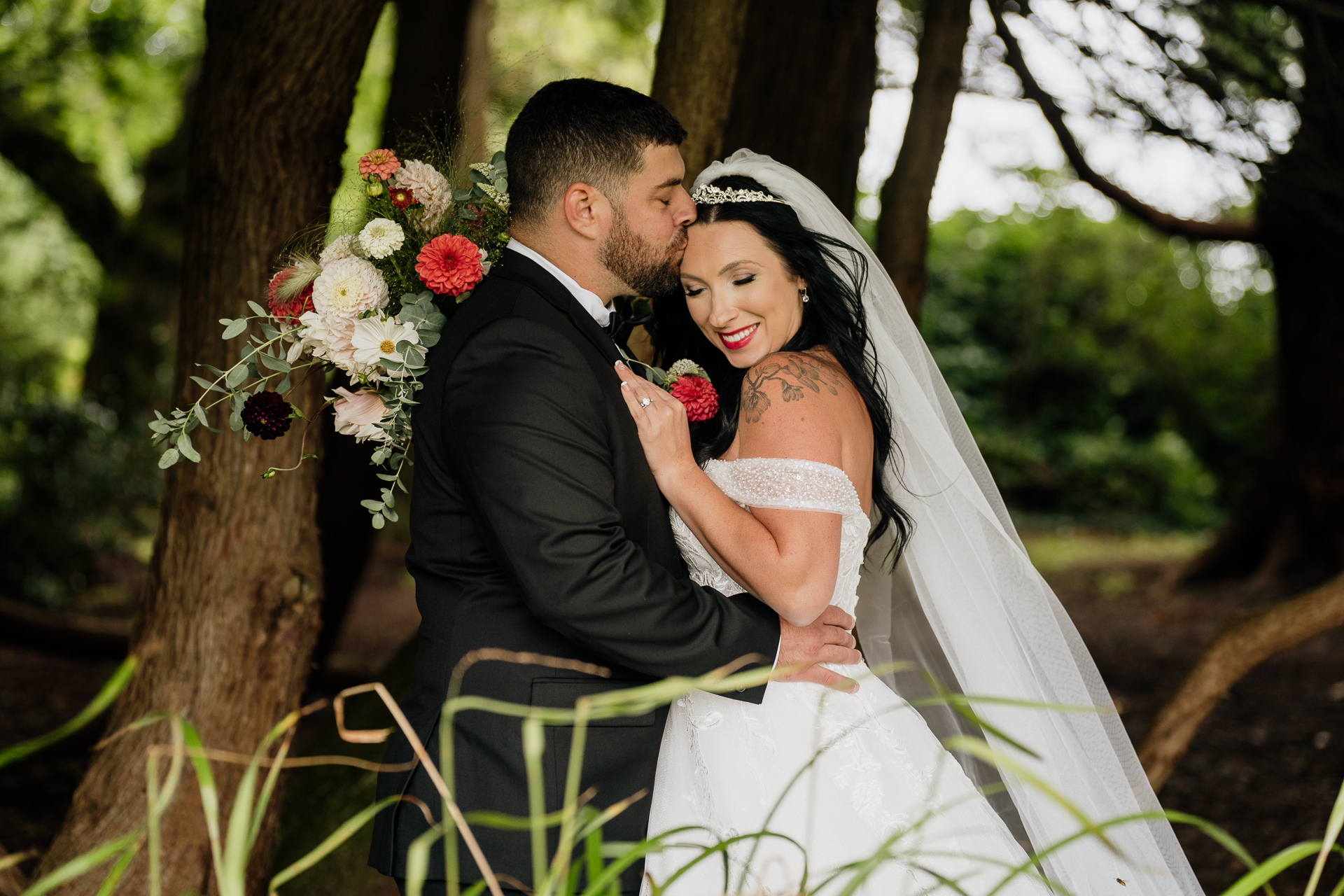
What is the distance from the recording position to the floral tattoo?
2326 millimetres

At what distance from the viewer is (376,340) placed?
7.13ft

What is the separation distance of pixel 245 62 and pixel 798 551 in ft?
7.62

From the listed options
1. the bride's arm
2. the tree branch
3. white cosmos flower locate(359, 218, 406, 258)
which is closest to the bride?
the bride's arm

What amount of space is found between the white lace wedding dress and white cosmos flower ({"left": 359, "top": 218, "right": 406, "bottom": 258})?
881 millimetres

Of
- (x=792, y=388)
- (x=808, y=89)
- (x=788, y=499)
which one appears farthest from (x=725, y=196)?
(x=808, y=89)

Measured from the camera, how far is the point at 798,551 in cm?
217

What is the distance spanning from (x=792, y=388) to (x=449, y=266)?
2.67 ft

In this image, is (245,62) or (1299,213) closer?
(245,62)

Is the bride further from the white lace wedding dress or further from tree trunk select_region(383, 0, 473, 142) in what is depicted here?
tree trunk select_region(383, 0, 473, 142)

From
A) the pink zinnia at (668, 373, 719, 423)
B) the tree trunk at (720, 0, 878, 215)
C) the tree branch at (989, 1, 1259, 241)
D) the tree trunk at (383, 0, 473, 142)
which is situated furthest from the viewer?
the tree trunk at (383, 0, 473, 142)

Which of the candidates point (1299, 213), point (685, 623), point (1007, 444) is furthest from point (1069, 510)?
point (685, 623)

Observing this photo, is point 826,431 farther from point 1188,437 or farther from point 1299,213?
point 1188,437

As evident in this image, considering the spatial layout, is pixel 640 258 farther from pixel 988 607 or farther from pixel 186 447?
pixel 988 607

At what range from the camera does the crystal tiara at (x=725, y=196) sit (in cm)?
255
